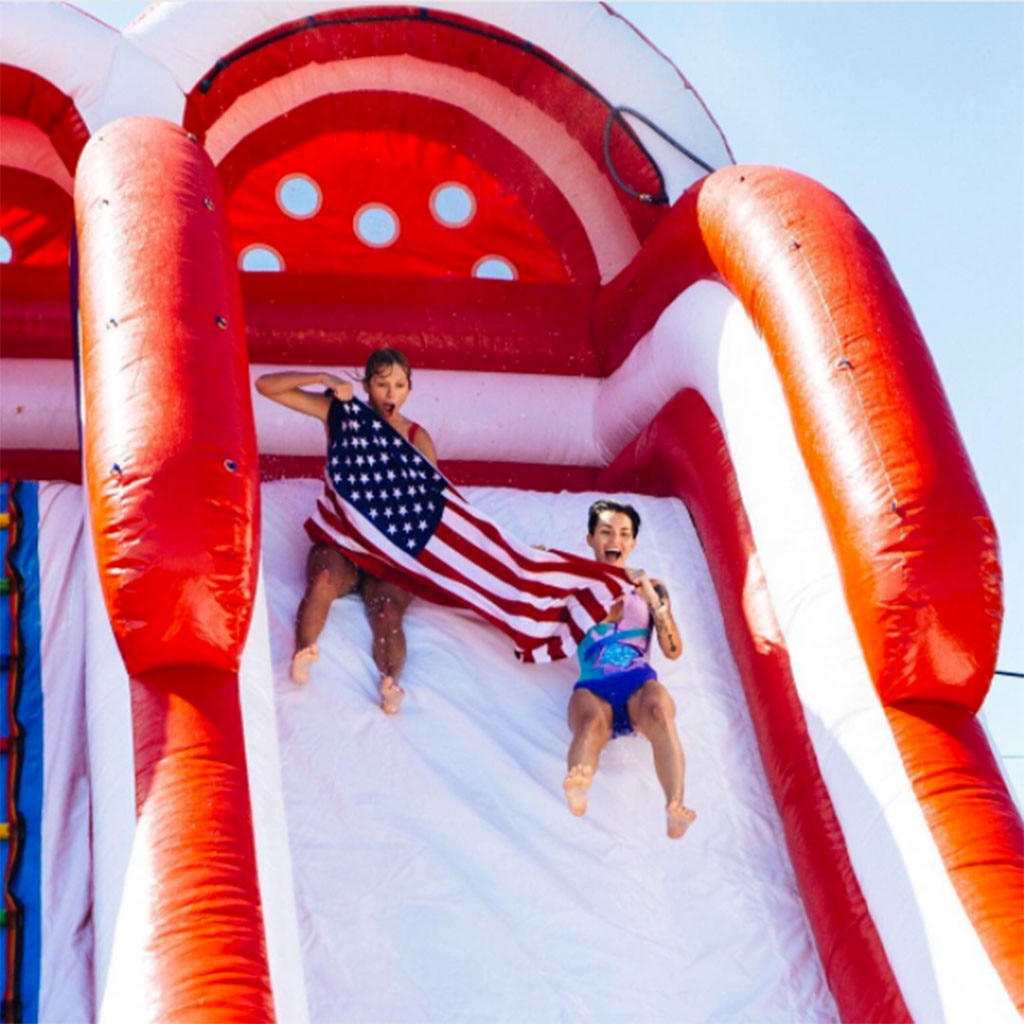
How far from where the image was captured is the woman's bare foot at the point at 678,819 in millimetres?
2693

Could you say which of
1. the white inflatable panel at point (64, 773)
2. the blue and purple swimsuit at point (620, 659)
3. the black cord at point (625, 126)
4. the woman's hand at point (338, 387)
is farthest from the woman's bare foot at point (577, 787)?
the black cord at point (625, 126)

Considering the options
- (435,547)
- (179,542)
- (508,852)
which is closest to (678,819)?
(508,852)

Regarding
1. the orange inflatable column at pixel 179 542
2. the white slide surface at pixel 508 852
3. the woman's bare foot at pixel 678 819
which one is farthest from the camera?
the woman's bare foot at pixel 678 819

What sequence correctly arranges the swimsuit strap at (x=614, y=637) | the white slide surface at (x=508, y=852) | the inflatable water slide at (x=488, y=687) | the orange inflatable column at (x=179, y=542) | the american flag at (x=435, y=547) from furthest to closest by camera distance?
the american flag at (x=435, y=547) < the swimsuit strap at (x=614, y=637) < the white slide surface at (x=508, y=852) < the inflatable water slide at (x=488, y=687) < the orange inflatable column at (x=179, y=542)

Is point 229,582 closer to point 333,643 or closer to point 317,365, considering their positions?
point 333,643

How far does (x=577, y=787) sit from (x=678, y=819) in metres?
0.18

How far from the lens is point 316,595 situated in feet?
10.0

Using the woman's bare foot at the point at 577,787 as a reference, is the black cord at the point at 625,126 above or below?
above

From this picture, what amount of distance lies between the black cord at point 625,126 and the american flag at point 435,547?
46.8 inches

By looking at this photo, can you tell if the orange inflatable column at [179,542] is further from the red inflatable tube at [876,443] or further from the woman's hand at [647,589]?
the red inflatable tube at [876,443]

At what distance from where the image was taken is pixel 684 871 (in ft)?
9.17

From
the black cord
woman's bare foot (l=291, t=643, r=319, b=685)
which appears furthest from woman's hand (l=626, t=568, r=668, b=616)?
the black cord

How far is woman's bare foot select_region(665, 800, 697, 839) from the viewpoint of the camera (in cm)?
269

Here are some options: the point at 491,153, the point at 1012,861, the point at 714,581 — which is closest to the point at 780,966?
the point at 1012,861
